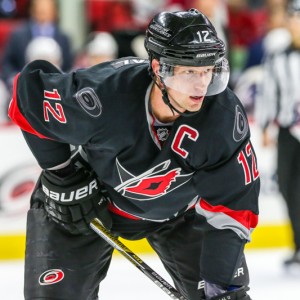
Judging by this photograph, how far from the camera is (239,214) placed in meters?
2.39

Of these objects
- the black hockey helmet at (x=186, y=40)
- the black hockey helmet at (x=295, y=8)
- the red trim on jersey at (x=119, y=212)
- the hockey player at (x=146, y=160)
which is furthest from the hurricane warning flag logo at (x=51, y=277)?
the black hockey helmet at (x=295, y=8)

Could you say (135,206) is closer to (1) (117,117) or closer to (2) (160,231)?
(2) (160,231)

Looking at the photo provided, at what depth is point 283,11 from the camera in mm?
5812

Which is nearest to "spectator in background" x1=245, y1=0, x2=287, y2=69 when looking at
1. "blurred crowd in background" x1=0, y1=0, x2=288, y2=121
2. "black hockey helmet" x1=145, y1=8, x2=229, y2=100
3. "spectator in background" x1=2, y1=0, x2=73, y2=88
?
"blurred crowd in background" x1=0, y1=0, x2=288, y2=121

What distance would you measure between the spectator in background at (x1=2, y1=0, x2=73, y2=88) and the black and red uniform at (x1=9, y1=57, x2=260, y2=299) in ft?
8.57

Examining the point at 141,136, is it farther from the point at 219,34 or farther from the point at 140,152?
the point at 219,34

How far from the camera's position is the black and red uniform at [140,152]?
2344 millimetres

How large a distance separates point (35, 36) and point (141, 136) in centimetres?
291

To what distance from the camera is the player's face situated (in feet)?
7.41

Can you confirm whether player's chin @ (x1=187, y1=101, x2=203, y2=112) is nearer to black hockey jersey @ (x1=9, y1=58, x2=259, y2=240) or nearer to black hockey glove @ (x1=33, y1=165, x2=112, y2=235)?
black hockey jersey @ (x1=9, y1=58, x2=259, y2=240)

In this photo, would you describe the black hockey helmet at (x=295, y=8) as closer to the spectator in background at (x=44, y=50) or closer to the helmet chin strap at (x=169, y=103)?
the spectator in background at (x=44, y=50)

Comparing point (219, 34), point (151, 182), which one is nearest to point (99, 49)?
point (219, 34)

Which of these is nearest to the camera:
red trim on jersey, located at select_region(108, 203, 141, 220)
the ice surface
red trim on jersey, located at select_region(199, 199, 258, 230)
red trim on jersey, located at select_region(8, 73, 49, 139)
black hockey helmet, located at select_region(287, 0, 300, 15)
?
red trim on jersey, located at select_region(199, 199, 258, 230)

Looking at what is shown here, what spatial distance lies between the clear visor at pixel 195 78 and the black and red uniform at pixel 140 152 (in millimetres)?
66
